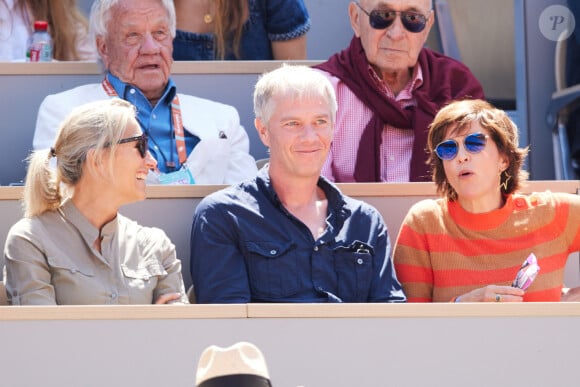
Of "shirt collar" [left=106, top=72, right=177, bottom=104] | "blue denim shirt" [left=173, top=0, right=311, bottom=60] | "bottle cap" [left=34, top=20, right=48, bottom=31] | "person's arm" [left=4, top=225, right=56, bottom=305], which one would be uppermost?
"bottle cap" [left=34, top=20, right=48, bottom=31]

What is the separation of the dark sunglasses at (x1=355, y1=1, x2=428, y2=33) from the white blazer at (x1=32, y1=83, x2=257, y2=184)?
25.7 inches

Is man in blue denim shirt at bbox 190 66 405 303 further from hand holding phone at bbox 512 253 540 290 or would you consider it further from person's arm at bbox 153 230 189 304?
hand holding phone at bbox 512 253 540 290

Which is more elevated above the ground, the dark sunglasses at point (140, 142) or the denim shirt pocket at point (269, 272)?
the dark sunglasses at point (140, 142)

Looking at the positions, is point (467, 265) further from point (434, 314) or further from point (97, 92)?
point (97, 92)

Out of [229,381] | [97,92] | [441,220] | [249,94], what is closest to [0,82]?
[97,92]

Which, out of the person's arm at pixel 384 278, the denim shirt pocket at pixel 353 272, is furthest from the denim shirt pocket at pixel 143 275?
the person's arm at pixel 384 278

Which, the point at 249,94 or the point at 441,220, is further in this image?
the point at 249,94

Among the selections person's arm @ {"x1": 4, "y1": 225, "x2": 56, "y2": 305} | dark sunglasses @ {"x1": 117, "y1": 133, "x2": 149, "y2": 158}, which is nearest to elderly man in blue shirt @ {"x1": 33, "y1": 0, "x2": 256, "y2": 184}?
dark sunglasses @ {"x1": 117, "y1": 133, "x2": 149, "y2": 158}

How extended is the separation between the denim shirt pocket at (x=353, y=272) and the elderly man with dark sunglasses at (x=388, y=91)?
87 centimetres

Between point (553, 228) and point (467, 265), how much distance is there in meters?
0.30

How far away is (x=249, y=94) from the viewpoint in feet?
17.6

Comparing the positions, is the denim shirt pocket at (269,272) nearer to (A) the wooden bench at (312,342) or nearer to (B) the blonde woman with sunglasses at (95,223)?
(B) the blonde woman with sunglasses at (95,223)

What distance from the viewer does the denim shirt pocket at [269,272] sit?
3.72 metres

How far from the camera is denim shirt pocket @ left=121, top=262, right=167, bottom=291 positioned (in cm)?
366
